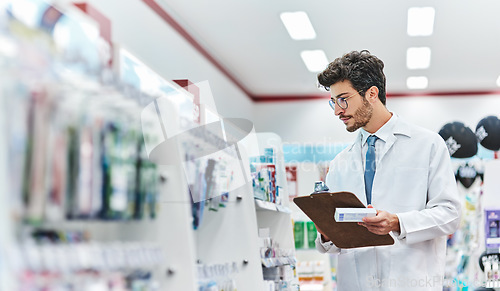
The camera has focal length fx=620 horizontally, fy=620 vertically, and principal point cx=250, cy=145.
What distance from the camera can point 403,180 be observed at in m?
2.65

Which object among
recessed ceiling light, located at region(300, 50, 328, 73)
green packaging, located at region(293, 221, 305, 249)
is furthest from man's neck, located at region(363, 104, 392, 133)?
recessed ceiling light, located at region(300, 50, 328, 73)

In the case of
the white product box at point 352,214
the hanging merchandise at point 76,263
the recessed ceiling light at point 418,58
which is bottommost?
the hanging merchandise at point 76,263

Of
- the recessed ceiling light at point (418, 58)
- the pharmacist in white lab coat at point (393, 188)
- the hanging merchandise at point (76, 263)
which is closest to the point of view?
the hanging merchandise at point (76, 263)

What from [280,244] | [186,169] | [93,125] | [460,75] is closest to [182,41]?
[280,244]

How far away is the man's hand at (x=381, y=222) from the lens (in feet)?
7.78

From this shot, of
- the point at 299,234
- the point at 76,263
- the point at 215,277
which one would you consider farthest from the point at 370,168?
the point at 299,234

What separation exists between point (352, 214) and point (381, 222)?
0.55 ft

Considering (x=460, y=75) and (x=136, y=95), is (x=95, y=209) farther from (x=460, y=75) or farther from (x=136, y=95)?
(x=460, y=75)

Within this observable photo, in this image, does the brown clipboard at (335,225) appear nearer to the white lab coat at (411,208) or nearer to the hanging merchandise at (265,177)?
the white lab coat at (411,208)

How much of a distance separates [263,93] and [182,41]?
3383 millimetres

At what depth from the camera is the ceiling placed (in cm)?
606

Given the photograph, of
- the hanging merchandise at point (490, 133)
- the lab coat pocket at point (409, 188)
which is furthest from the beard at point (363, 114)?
the hanging merchandise at point (490, 133)

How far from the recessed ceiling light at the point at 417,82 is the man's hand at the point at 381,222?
6605 millimetres

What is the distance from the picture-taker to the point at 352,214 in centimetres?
231
